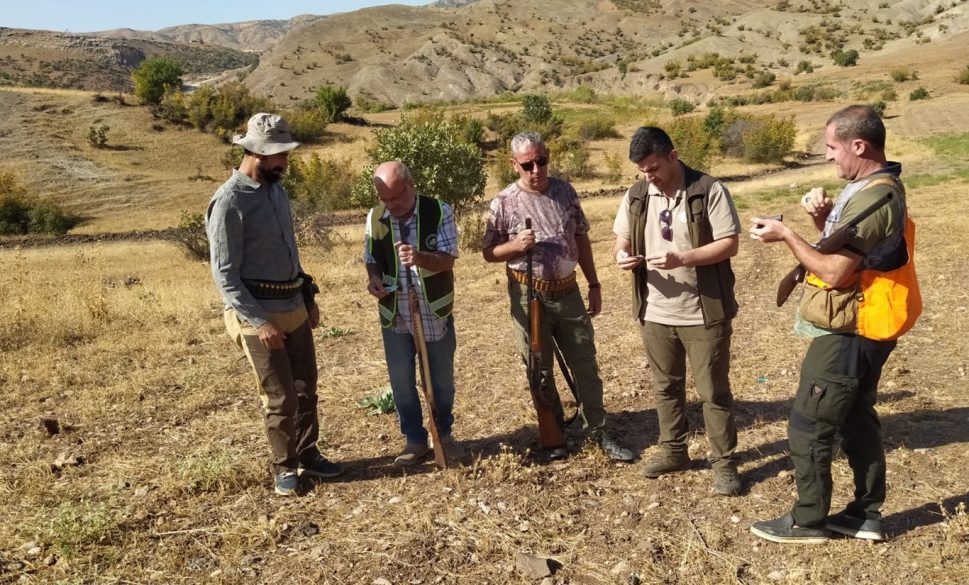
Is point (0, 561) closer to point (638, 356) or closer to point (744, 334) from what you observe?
point (638, 356)

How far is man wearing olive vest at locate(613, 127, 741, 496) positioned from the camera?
3307 millimetres

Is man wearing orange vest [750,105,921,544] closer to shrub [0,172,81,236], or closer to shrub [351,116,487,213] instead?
shrub [351,116,487,213]

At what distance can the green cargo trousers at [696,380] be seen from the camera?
3.49 metres

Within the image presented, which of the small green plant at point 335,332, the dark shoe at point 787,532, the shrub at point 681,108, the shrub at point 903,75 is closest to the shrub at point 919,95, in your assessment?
the shrub at point 903,75

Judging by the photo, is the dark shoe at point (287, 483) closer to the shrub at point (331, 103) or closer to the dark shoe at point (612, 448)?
the dark shoe at point (612, 448)

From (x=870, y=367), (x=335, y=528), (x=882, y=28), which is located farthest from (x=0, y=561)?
(x=882, y=28)

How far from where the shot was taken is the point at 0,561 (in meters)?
3.36

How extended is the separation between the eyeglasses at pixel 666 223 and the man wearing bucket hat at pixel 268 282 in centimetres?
198

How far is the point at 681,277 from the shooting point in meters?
3.49

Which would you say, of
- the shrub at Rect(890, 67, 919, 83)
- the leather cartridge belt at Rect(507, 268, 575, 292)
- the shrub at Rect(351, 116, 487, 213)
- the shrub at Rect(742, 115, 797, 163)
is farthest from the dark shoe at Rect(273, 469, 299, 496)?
the shrub at Rect(890, 67, 919, 83)

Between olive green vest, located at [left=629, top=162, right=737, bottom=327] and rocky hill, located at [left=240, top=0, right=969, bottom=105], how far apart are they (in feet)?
162

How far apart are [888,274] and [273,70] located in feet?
304

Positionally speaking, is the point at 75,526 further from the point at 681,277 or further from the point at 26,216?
the point at 26,216

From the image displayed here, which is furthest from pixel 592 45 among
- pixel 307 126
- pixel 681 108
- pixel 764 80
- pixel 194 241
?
pixel 194 241
